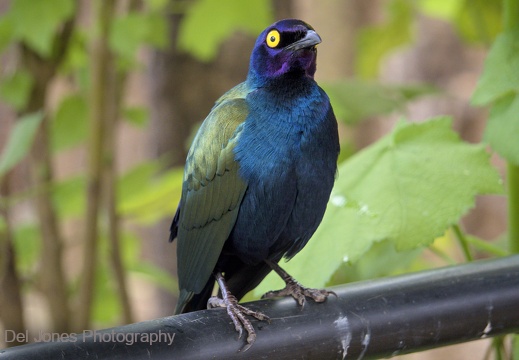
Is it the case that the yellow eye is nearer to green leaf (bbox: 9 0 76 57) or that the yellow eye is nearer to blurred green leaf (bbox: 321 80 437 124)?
blurred green leaf (bbox: 321 80 437 124)

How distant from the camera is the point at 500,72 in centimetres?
125

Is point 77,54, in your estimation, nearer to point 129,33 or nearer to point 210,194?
point 129,33

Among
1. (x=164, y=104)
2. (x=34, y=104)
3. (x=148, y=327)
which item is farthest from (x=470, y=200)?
(x=164, y=104)

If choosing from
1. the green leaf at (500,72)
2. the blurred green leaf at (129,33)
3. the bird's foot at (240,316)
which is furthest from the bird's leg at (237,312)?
the blurred green leaf at (129,33)

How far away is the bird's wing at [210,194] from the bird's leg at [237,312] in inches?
1.5

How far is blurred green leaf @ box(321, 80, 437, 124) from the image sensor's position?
68.0 inches

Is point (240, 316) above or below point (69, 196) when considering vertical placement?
below

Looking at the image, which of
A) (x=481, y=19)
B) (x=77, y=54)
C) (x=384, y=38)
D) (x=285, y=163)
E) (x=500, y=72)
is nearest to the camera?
(x=285, y=163)

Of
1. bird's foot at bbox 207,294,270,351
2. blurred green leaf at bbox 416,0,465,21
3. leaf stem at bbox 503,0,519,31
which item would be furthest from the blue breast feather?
blurred green leaf at bbox 416,0,465,21

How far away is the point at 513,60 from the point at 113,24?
0.95 meters

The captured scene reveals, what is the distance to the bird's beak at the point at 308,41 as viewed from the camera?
1.14 m

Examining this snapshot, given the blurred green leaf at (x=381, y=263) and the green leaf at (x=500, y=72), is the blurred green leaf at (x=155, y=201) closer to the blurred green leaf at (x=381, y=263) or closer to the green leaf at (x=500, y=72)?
the blurred green leaf at (x=381, y=263)

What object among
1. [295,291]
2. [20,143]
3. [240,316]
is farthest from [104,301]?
[240,316]

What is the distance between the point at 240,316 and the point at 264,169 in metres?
0.23
